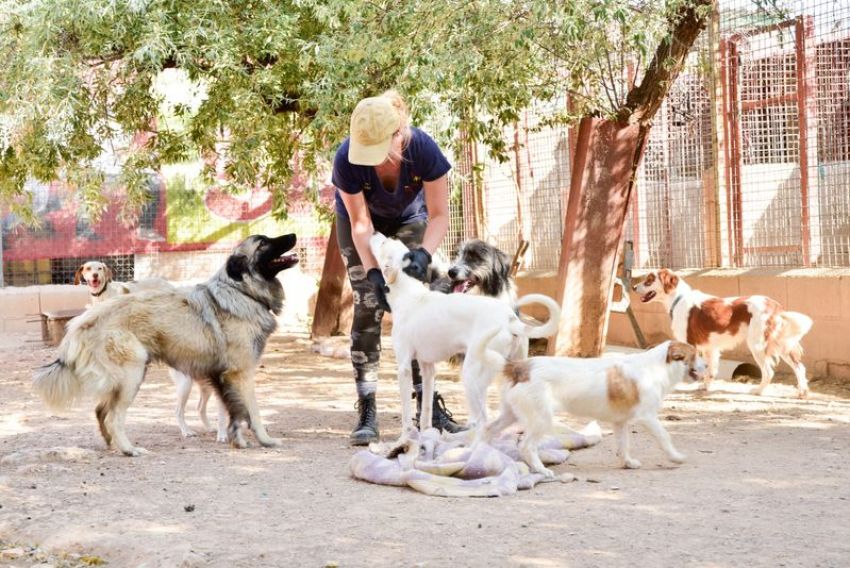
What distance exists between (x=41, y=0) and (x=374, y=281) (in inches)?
210

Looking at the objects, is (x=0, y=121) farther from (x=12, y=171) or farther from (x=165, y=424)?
(x=165, y=424)

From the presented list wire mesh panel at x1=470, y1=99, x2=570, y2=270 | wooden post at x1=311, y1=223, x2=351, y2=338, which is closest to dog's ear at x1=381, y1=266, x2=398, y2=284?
wire mesh panel at x1=470, y1=99, x2=570, y2=270

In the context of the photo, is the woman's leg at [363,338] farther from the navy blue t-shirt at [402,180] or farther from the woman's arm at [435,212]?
the woman's arm at [435,212]

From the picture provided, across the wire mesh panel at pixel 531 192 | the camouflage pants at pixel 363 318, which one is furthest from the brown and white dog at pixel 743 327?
the wire mesh panel at pixel 531 192

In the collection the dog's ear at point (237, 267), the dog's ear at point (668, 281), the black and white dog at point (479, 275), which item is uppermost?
the dog's ear at point (237, 267)

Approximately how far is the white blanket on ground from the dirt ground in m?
0.08

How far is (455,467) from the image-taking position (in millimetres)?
4762

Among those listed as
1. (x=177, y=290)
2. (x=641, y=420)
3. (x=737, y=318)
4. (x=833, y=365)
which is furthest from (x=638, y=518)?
(x=833, y=365)

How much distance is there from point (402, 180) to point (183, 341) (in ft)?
4.99

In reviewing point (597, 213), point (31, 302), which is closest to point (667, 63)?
point (597, 213)

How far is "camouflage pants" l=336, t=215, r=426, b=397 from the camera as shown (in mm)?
5922

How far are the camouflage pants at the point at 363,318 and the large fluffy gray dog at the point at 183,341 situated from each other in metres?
0.43

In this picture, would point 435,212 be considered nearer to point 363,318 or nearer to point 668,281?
point 363,318

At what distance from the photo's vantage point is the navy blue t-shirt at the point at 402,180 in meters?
5.59
